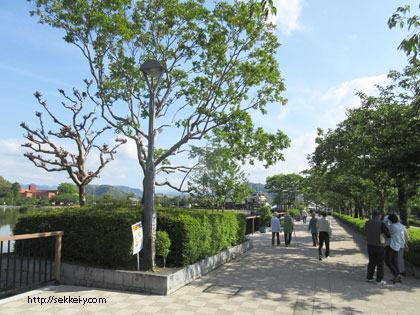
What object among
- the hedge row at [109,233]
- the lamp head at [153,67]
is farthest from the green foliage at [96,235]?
the lamp head at [153,67]

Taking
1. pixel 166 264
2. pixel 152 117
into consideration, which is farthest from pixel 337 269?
pixel 152 117

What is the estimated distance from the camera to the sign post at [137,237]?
6.61m

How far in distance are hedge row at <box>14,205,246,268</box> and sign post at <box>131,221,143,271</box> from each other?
0.85 ft

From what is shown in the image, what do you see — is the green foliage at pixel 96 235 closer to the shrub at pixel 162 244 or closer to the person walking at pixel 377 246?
the shrub at pixel 162 244

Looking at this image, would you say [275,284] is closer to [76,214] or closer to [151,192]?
[151,192]

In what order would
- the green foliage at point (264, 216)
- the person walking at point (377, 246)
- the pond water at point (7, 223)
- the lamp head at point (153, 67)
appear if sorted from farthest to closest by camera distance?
the green foliage at point (264, 216)
the pond water at point (7, 223)
the person walking at point (377, 246)
the lamp head at point (153, 67)

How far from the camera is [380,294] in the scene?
647 centimetres

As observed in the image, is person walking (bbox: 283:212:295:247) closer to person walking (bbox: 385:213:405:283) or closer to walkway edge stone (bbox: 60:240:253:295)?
person walking (bbox: 385:213:405:283)

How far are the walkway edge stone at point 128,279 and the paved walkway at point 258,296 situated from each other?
0.21 m

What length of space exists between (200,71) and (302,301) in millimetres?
8655

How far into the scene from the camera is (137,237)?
677 centimetres

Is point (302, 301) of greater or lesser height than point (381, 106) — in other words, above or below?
below

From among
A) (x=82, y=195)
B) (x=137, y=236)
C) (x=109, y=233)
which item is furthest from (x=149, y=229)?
(x=82, y=195)

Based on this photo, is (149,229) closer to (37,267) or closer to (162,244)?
(162,244)
